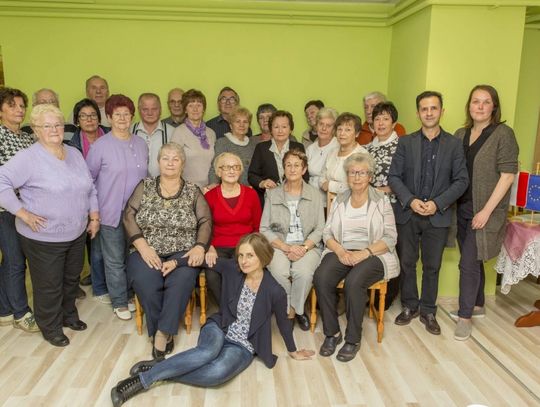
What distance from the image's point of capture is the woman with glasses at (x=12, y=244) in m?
3.15

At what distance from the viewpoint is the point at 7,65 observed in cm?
487

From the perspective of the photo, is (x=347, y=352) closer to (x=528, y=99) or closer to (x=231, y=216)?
(x=231, y=216)

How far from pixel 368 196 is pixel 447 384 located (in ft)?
4.18

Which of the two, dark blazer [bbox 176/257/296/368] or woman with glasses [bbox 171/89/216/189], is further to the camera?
woman with glasses [bbox 171/89/216/189]

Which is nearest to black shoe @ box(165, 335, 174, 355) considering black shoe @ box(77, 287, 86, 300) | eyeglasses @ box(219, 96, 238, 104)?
black shoe @ box(77, 287, 86, 300)

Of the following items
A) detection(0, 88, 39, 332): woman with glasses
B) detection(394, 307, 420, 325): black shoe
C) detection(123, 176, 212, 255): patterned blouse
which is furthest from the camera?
detection(394, 307, 420, 325): black shoe

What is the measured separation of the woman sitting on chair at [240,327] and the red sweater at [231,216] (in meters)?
0.53

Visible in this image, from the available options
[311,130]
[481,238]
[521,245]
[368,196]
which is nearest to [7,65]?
[311,130]

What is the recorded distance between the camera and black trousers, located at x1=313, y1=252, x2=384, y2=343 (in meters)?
3.13

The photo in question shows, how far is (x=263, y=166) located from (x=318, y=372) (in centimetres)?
168

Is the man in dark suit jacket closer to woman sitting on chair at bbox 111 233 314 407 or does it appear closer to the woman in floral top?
the woman in floral top

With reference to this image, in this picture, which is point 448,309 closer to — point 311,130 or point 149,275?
point 311,130

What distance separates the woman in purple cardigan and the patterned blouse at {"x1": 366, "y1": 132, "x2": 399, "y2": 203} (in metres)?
2.06

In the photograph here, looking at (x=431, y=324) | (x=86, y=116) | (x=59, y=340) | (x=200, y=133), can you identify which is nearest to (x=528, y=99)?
(x=431, y=324)
